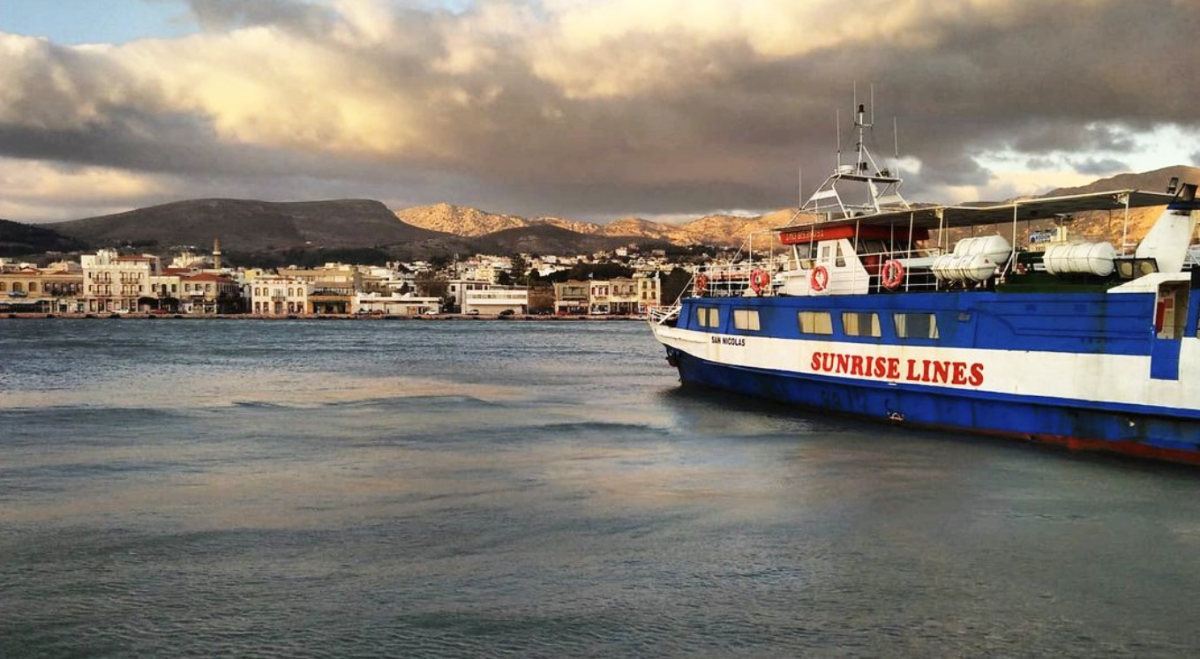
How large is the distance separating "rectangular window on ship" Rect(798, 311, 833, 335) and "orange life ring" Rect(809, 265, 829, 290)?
1.43m

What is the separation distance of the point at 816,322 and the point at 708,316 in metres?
7.03

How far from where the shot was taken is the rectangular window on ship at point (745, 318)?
111ft

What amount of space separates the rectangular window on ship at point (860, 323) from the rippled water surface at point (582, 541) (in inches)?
108

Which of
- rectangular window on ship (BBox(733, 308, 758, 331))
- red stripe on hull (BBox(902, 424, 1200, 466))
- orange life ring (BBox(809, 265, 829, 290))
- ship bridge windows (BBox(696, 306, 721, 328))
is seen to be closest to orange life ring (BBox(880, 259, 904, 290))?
orange life ring (BBox(809, 265, 829, 290))

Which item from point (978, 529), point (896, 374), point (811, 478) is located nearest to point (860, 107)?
point (896, 374)

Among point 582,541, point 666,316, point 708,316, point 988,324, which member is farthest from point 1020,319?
point 666,316

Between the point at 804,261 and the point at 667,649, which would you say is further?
the point at 804,261

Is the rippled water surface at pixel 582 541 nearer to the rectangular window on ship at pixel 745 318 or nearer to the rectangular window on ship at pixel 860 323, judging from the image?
the rectangular window on ship at pixel 860 323

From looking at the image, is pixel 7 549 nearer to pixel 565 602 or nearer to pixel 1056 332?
pixel 565 602

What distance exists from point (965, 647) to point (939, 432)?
51.6 ft

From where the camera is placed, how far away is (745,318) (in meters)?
34.4

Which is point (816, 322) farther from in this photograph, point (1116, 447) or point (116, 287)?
point (116, 287)

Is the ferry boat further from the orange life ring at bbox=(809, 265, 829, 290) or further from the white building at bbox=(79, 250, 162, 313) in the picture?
the white building at bbox=(79, 250, 162, 313)

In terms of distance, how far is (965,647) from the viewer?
11.8 meters
